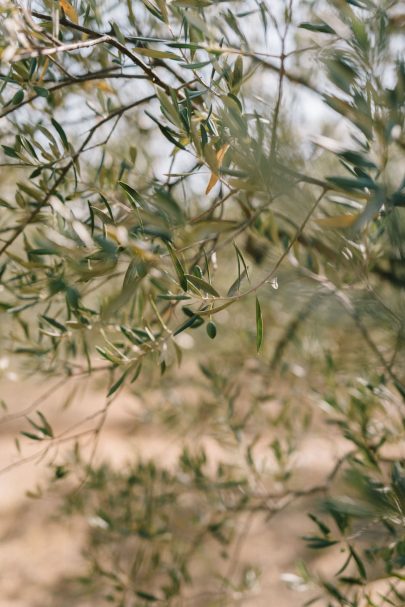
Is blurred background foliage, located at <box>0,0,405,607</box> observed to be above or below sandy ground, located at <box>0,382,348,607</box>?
above

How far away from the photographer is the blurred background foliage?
2.01 feet

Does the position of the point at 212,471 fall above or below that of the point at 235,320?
below

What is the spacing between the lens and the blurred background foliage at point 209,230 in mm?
611

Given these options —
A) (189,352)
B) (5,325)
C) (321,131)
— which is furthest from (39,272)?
(5,325)

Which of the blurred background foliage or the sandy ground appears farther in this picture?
the sandy ground

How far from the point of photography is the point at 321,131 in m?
2.05

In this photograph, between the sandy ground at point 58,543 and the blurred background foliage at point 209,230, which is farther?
the sandy ground at point 58,543

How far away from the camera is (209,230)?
601 millimetres

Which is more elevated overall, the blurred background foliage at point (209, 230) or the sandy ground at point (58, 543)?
the blurred background foliage at point (209, 230)

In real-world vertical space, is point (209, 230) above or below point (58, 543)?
above

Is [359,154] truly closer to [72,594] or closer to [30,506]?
[72,594]

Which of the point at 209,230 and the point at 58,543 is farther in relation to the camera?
the point at 58,543

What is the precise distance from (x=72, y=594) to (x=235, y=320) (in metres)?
1.06

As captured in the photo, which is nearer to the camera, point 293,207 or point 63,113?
point 293,207
